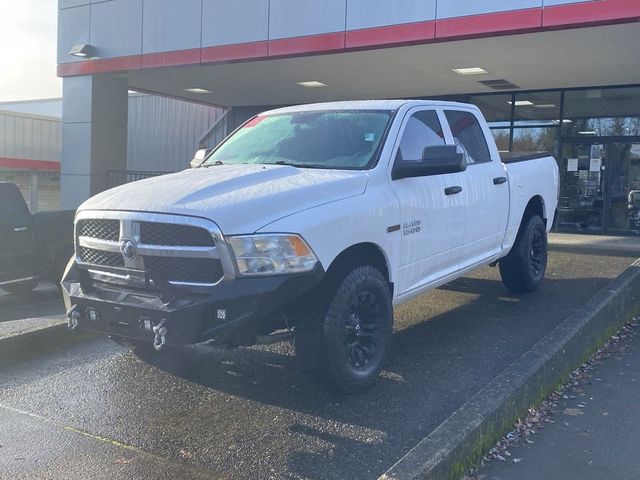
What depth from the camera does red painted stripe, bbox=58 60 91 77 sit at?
16375mm

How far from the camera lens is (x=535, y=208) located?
816 cm

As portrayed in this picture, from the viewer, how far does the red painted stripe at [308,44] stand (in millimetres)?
12609

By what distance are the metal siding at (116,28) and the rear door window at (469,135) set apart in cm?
1020

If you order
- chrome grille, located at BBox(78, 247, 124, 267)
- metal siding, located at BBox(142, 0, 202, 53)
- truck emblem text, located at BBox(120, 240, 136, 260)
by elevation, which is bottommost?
chrome grille, located at BBox(78, 247, 124, 267)

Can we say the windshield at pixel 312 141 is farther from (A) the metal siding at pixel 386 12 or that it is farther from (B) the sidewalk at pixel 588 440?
(A) the metal siding at pixel 386 12

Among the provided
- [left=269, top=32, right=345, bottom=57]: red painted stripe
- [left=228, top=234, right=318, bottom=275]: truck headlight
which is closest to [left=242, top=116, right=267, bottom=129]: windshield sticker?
[left=228, top=234, right=318, bottom=275]: truck headlight

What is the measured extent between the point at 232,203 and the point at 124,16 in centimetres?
1254

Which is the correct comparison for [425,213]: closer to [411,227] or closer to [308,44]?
[411,227]

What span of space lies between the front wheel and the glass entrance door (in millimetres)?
12471

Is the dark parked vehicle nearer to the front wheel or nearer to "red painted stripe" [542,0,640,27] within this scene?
the front wheel

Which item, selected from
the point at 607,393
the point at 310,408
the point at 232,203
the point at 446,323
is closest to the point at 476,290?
the point at 446,323

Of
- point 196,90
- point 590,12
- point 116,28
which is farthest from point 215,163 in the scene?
point 196,90

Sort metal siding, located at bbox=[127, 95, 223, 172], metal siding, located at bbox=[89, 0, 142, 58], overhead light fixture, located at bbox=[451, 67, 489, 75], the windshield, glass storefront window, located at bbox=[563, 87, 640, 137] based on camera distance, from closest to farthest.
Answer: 1. the windshield
2. overhead light fixture, located at bbox=[451, 67, 489, 75]
3. metal siding, located at bbox=[89, 0, 142, 58]
4. glass storefront window, located at bbox=[563, 87, 640, 137]
5. metal siding, located at bbox=[127, 95, 223, 172]

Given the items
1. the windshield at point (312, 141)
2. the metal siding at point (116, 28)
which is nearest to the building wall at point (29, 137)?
the metal siding at point (116, 28)
